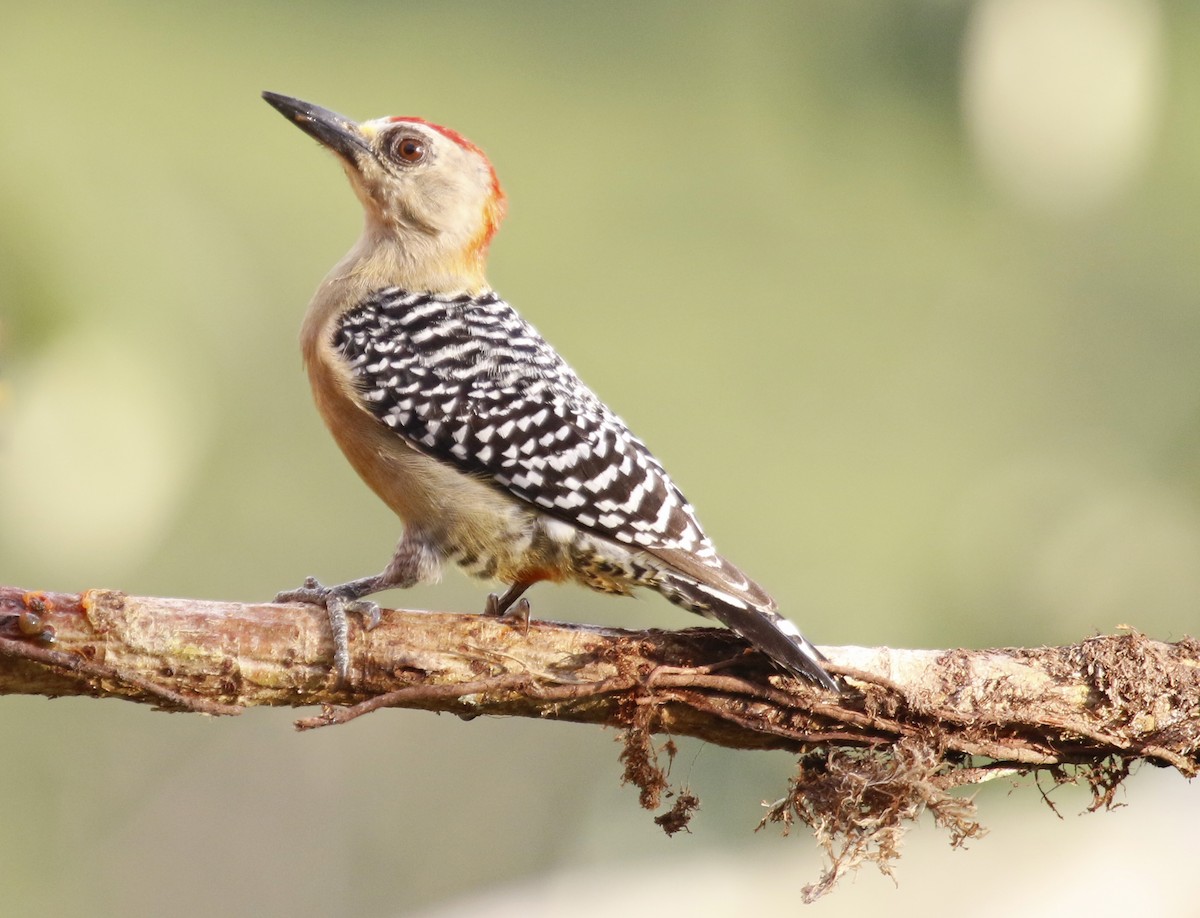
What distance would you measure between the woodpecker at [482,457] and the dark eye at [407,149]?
130 mm

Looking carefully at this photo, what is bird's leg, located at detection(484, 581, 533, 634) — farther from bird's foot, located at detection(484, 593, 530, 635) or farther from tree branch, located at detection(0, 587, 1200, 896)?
tree branch, located at detection(0, 587, 1200, 896)

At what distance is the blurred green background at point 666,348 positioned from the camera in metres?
8.73

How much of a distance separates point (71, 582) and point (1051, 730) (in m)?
7.82

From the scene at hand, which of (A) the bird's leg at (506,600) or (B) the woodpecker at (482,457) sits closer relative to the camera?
(B) the woodpecker at (482,457)

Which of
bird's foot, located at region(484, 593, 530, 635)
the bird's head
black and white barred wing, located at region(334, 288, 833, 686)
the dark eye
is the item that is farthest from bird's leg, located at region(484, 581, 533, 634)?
the dark eye

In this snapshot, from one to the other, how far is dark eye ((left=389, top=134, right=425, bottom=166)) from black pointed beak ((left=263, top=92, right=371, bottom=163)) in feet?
0.32

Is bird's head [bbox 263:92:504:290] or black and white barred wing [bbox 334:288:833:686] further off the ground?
bird's head [bbox 263:92:504:290]

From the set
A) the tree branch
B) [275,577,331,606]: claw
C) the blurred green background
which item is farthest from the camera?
the blurred green background

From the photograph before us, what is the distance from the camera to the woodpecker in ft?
11.7

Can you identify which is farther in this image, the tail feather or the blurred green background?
the blurred green background

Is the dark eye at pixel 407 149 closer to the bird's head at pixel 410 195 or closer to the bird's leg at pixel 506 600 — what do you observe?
the bird's head at pixel 410 195

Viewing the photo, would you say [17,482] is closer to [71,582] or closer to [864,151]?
[71,582]

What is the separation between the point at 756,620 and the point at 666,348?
7.19 meters

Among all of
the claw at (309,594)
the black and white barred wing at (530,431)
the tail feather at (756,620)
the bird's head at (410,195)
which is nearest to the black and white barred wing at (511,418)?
the black and white barred wing at (530,431)
